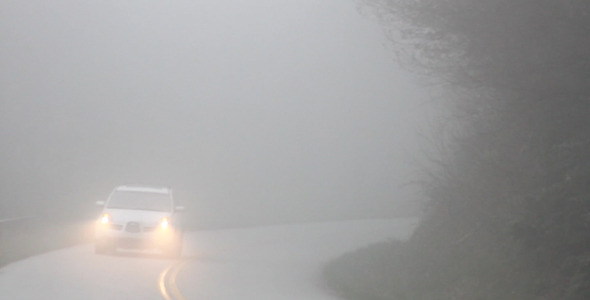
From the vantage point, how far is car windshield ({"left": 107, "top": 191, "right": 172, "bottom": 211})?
25.0 metres

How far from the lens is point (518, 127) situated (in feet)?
49.6

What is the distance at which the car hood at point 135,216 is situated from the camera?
2397 cm

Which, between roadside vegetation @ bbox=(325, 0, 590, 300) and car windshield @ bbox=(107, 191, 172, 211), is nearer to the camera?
roadside vegetation @ bbox=(325, 0, 590, 300)

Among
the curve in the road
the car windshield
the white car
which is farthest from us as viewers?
the car windshield

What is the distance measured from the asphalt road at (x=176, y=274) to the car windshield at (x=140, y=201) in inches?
50.3

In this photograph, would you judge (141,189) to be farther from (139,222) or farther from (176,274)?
(176,274)

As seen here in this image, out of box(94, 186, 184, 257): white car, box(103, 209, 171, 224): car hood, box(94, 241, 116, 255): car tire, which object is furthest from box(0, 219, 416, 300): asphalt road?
box(103, 209, 171, 224): car hood

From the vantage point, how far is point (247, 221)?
206ft

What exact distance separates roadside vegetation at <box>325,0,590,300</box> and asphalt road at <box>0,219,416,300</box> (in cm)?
328

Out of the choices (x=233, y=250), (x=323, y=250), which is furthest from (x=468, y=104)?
(x=323, y=250)

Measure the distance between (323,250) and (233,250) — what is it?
5312 mm

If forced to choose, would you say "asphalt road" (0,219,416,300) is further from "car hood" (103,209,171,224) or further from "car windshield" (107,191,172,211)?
"car windshield" (107,191,172,211)

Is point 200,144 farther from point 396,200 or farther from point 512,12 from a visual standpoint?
point 512,12

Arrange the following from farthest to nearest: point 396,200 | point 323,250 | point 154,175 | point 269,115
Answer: point 269,115
point 396,200
point 154,175
point 323,250
